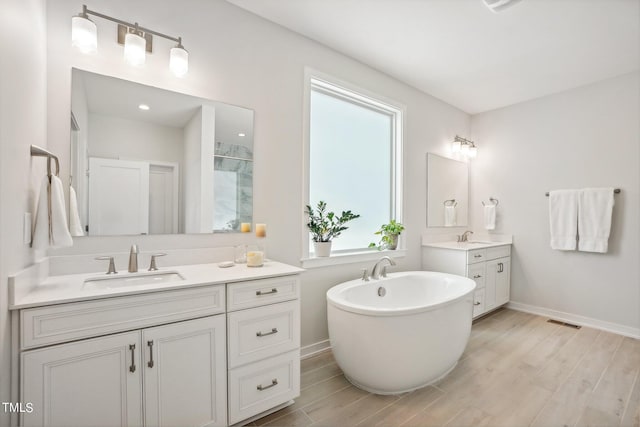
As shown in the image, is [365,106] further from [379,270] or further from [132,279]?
[132,279]

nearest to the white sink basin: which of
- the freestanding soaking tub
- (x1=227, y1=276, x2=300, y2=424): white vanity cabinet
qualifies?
(x1=227, y1=276, x2=300, y2=424): white vanity cabinet

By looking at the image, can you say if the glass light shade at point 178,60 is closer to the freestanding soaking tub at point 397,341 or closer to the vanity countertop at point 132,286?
the vanity countertop at point 132,286

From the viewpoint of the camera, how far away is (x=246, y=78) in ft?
7.21

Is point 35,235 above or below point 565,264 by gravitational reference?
above

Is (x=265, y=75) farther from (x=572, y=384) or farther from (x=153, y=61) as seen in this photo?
(x=572, y=384)

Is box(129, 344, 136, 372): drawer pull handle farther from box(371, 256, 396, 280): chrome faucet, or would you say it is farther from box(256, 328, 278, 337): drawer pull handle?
box(371, 256, 396, 280): chrome faucet

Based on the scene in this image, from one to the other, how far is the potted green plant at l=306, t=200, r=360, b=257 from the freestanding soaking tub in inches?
17.4

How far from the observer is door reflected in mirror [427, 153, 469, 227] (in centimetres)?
370

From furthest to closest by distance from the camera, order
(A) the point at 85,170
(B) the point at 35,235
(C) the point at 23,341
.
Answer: (A) the point at 85,170, (B) the point at 35,235, (C) the point at 23,341

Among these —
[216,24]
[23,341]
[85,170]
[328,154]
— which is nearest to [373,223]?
[328,154]

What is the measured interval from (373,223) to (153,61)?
240 cm

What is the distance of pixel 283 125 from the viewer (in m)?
2.38

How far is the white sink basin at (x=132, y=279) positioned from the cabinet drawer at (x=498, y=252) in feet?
11.0

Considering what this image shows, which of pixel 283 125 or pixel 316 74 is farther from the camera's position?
pixel 316 74
